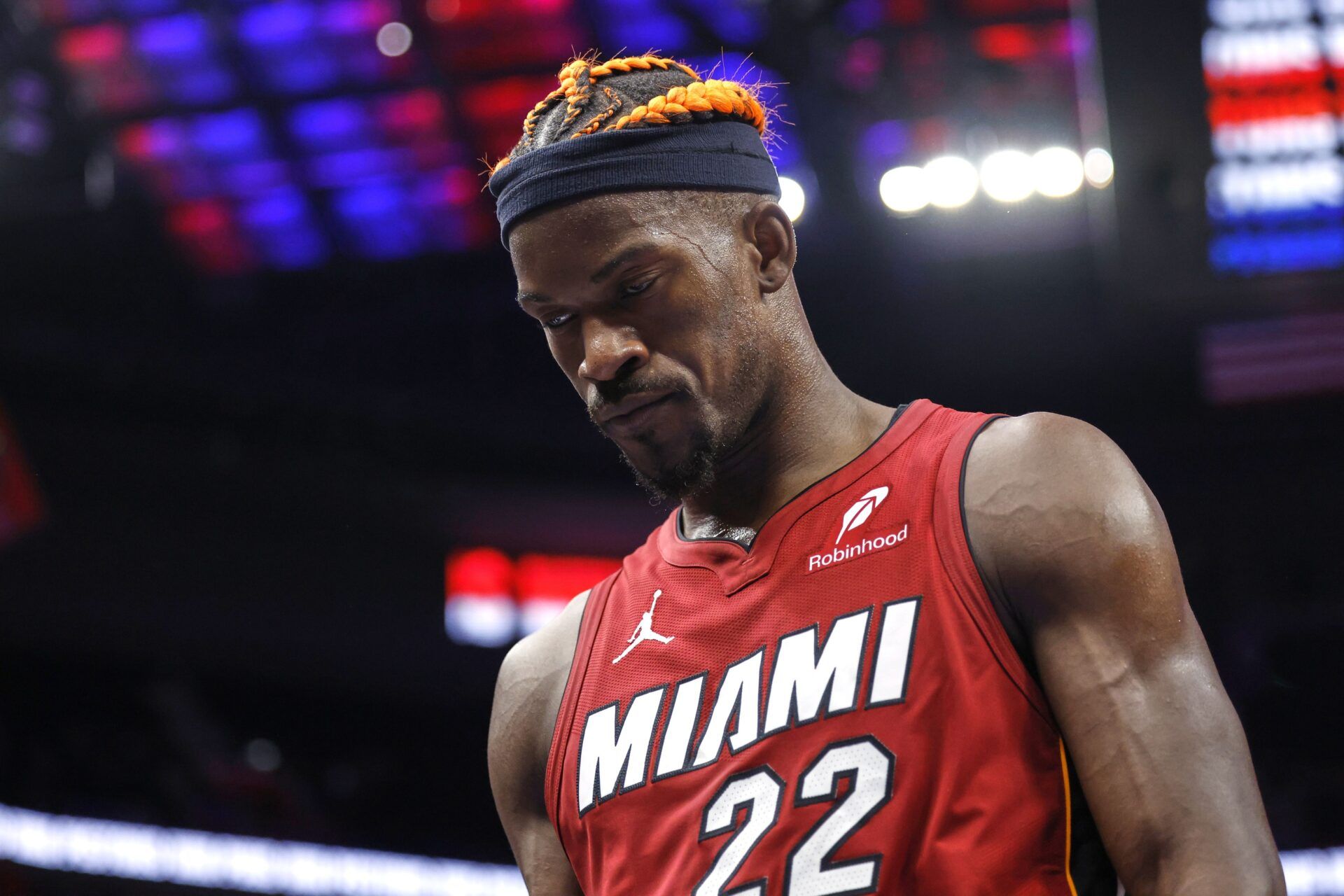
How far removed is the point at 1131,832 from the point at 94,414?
9201 millimetres

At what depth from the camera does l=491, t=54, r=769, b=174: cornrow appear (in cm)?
182

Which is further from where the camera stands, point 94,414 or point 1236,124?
point 94,414

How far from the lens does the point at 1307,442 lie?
8.78 meters

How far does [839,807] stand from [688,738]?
243 mm

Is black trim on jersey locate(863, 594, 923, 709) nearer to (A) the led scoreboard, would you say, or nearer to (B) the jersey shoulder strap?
(B) the jersey shoulder strap

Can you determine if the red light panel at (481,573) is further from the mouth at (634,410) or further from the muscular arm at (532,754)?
the mouth at (634,410)

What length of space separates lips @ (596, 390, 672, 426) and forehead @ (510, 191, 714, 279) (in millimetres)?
169

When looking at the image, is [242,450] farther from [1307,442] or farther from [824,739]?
[824,739]

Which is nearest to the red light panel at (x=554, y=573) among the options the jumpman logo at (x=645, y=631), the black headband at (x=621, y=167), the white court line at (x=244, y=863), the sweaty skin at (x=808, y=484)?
the white court line at (x=244, y=863)

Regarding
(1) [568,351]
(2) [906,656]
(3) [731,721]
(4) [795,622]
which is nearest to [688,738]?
(3) [731,721]

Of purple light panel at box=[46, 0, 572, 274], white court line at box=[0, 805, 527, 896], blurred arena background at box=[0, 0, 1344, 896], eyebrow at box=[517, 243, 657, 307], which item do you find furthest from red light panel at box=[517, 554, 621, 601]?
eyebrow at box=[517, 243, 657, 307]

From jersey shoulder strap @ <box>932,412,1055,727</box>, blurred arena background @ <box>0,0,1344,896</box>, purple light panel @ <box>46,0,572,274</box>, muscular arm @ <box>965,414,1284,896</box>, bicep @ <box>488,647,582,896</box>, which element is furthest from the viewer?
purple light panel @ <box>46,0,572,274</box>

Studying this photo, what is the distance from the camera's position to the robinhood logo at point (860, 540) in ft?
5.42

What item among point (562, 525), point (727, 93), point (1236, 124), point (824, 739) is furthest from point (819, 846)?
point (562, 525)
